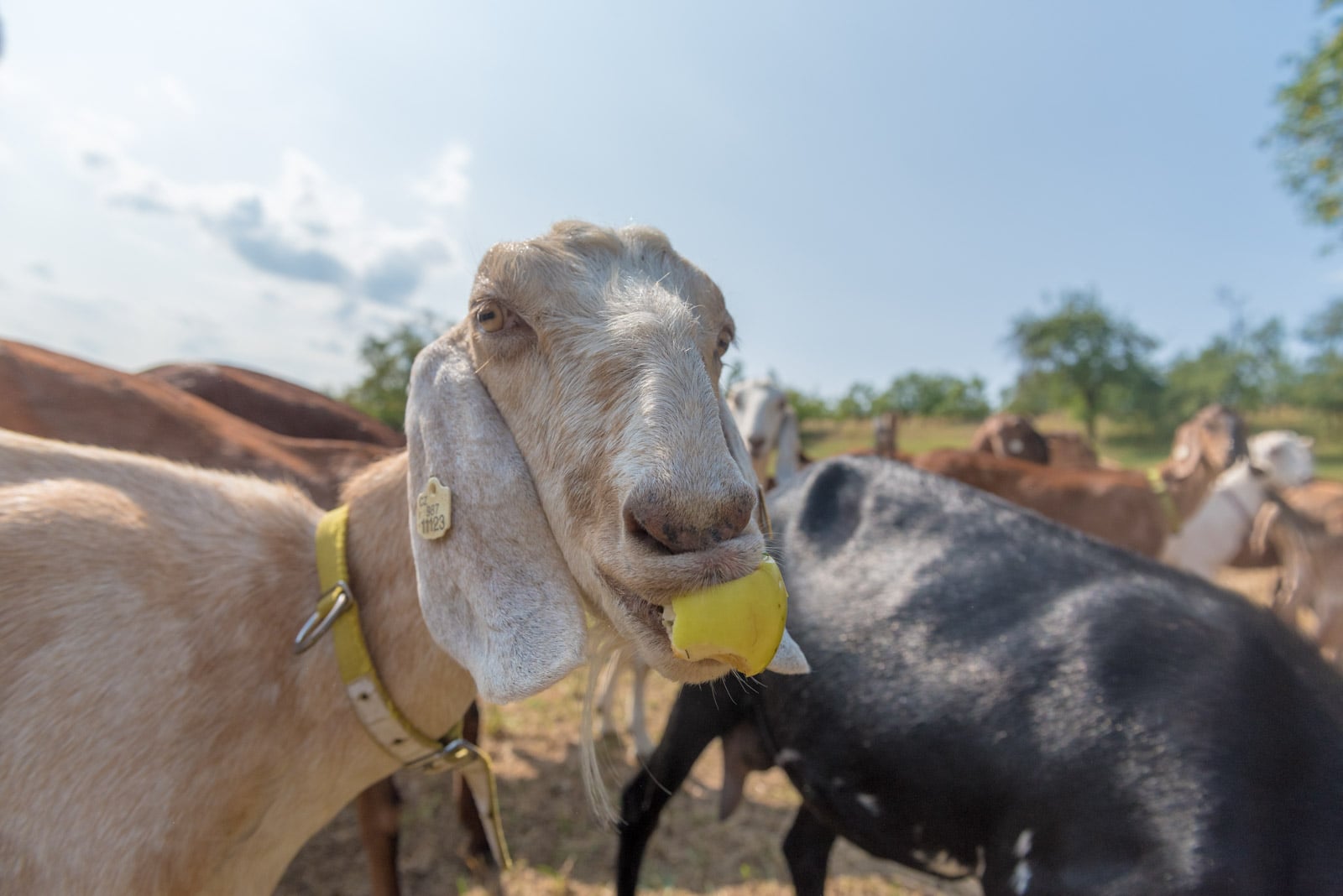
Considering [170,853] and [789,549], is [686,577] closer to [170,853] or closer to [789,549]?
[170,853]

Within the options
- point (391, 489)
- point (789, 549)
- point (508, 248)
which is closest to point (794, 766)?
point (789, 549)

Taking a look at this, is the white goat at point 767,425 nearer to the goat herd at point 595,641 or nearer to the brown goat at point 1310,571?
the goat herd at point 595,641

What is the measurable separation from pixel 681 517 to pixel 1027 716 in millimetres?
1807

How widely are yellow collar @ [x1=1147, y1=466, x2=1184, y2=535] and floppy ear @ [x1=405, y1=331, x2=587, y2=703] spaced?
9.74 metres

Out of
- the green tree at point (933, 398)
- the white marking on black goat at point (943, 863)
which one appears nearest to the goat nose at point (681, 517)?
the white marking on black goat at point (943, 863)

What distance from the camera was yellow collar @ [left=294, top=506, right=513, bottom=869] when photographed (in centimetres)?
171

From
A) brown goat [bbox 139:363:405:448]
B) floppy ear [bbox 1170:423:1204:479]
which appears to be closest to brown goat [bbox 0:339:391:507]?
brown goat [bbox 139:363:405:448]

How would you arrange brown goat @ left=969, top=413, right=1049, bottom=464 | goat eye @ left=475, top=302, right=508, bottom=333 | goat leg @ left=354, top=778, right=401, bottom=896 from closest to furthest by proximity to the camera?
goat eye @ left=475, top=302, right=508, bottom=333, goat leg @ left=354, top=778, right=401, bottom=896, brown goat @ left=969, top=413, right=1049, bottom=464

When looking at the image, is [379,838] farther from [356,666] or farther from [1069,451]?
[1069,451]

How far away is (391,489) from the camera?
1.92 meters

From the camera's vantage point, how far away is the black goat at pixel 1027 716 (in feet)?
6.16

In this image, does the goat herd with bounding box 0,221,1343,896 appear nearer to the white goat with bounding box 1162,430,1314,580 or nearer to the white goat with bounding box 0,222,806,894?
the white goat with bounding box 0,222,806,894

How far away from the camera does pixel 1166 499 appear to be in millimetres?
10172

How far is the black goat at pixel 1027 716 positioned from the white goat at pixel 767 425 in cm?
399
